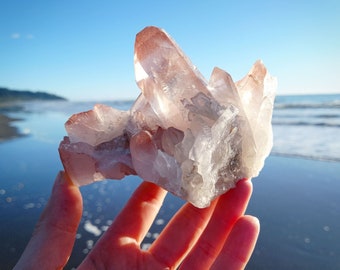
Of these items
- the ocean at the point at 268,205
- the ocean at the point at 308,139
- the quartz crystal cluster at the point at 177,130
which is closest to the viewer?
the quartz crystal cluster at the point at 177,130

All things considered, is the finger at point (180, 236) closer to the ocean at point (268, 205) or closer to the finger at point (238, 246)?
the finger at point (238, 246)

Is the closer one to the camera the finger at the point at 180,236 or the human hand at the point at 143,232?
the human hand at the point at 143,232

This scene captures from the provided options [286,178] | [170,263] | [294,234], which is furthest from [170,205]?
[170,263]

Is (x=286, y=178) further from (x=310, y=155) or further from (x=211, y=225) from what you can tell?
(x=211, y=225)

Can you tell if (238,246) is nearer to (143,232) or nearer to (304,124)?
(143,232)

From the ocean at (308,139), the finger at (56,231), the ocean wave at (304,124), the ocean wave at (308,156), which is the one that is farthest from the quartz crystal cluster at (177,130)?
the ocean wave at (304,124)

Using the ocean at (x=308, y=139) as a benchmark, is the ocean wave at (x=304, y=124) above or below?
below

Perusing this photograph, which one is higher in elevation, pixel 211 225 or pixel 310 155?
pixel 211 225

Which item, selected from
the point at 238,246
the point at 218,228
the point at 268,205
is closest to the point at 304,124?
the point at 268,205
